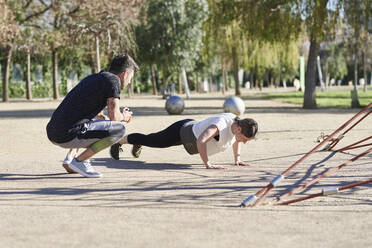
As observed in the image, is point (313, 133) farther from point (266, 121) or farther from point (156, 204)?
point (156, 204)

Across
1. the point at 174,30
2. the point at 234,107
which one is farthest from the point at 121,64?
the point at 174,30

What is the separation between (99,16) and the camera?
105ft

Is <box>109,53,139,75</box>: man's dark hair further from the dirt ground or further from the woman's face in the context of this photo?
the woman's face

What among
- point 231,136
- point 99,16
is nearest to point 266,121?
point 231,136

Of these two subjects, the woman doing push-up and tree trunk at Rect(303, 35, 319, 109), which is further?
tree trunk at Rect(303, 35, 319, 109)

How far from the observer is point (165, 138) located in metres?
7.52

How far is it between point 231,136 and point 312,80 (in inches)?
664

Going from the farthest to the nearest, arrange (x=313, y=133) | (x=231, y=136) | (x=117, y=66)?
(x=313, y=133) < (x=231, y=136) < (x=117, y=66)

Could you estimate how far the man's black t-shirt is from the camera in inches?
240

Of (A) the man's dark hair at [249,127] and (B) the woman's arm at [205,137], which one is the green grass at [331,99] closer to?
(B) the woman's arm at [205,137]

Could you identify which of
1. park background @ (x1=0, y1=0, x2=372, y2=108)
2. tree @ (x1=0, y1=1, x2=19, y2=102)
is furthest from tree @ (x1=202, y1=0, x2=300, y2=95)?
tree @ (x1=0, y1=1, x2=19, y2=102)

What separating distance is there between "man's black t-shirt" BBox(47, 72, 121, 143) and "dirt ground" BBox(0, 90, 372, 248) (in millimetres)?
582

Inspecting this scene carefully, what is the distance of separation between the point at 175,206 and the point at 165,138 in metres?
2.73

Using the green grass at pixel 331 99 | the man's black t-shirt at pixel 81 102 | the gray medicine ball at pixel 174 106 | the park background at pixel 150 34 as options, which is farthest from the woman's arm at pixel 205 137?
the green grass at pixel 331 99
